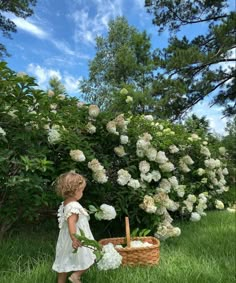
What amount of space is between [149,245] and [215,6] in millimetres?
11762

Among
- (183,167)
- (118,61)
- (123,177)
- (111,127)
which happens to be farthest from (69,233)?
(118,61)

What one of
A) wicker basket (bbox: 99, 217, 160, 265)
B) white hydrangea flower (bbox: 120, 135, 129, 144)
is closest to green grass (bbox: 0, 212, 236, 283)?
wicker basket (bbox: 99, 217, 160, 265)

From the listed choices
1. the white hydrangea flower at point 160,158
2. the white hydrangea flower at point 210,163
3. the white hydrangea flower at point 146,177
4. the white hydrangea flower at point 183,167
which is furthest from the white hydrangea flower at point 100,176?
the white hydrangea flower at point 210,163

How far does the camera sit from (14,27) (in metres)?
17.4

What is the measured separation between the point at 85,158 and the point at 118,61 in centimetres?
2325

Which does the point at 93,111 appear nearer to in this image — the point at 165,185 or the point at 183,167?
the point at 165,185

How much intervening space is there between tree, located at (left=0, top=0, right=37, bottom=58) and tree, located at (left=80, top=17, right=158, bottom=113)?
8.36 m

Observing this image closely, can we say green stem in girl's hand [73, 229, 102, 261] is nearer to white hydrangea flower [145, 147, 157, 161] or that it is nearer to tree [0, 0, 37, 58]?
white hydrangea flower [145, 147, 157, 161]

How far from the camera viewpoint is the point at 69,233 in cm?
284

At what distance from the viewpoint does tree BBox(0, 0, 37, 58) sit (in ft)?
55.1

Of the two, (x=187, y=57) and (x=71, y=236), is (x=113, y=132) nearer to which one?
(x=71, y=236)

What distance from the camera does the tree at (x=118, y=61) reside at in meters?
26.2

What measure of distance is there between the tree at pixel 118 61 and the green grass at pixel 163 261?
66.9 feet

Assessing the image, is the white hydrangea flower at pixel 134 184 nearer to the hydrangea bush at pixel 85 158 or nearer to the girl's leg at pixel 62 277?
the hydrangea bush at pixel 85 158
